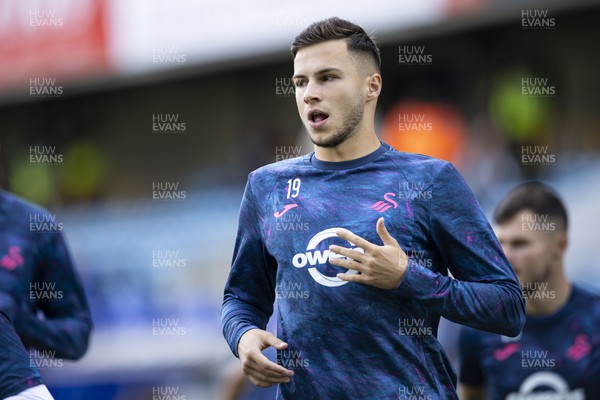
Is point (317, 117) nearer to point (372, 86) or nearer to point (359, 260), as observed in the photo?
point (372, 86)

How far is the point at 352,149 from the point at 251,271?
24.1 inches

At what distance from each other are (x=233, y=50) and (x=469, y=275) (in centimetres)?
729

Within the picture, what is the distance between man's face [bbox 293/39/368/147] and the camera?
388 centimetres

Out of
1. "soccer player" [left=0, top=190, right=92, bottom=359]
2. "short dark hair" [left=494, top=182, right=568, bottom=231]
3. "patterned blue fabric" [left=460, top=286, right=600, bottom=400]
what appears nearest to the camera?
"soccer player" [left=0, top=190, right=92, bottom=359]

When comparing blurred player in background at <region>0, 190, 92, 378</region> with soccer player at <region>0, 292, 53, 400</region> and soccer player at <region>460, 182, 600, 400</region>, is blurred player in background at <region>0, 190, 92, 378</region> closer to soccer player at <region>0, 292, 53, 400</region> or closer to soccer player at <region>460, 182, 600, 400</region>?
soccer player at <region>0, 292, 53, 400</region>

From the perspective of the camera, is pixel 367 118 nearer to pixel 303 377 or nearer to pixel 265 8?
pixel 303 377

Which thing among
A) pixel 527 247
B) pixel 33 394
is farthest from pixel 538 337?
pixel 33 394

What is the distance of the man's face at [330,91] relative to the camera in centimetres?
388

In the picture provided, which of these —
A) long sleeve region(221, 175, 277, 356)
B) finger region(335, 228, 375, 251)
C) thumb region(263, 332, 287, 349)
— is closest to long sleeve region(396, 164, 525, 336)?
finger region(335, 228, 375, 251)

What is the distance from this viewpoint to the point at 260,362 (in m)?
3.61

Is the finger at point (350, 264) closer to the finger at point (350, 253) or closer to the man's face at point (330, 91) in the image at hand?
the finger at point (350, 253)

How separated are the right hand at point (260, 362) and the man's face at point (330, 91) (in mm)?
745

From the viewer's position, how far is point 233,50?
35.2 feet

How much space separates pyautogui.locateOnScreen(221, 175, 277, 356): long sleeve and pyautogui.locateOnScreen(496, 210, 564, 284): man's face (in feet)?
10.0
